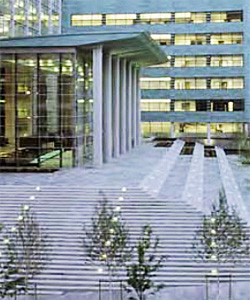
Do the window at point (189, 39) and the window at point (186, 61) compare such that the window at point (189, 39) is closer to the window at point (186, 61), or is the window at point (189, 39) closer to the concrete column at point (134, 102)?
the window at point (186, 61)

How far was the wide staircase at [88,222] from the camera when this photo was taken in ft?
69.0

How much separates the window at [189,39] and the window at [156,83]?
4.38 metres

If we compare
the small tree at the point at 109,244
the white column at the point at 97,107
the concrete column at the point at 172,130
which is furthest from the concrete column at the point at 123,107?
the small tree at the point at 109,244

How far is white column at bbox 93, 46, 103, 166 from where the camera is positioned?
1444 inches

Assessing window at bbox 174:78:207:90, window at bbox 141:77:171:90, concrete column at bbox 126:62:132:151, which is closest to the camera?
concrete column at bbox 126:62:132:151

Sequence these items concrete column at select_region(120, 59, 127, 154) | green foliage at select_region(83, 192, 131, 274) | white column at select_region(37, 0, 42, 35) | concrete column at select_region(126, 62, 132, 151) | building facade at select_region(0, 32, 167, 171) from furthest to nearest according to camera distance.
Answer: white column at select_region(37, 0, 42, 35), concrete column at select_region(126, 62, 132, 151), concrete column at select_region(120, 59, 127, 154), building facade at select_region(0, 32, 167, 171), green foliage at select_region(83, 192, 131, 274)

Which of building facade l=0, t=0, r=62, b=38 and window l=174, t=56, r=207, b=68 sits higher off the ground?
building facade l=0, t=0, r=62, b=38

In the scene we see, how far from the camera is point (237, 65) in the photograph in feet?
228

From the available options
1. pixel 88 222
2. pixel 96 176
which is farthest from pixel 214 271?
pixel 96 176

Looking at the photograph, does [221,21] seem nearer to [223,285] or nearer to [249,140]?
[249,140]

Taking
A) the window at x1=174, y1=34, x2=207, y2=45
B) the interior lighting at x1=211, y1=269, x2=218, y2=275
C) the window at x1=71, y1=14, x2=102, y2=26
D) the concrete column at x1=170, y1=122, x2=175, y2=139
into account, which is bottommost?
the interior lighting at x1=211, y1=269, x2=218, y2=275

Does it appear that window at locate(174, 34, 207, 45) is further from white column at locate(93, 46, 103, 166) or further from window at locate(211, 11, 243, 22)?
white column at locate(93, 46, 103, 166)

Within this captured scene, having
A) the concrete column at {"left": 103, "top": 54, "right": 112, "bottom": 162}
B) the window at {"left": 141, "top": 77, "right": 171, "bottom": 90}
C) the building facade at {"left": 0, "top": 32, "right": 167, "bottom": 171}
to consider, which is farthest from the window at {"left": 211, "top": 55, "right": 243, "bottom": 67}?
the building facade at {"left": 0, "top": 32, "right": 167, "bottom": 171}

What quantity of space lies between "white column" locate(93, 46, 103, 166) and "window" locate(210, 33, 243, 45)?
116 feet
